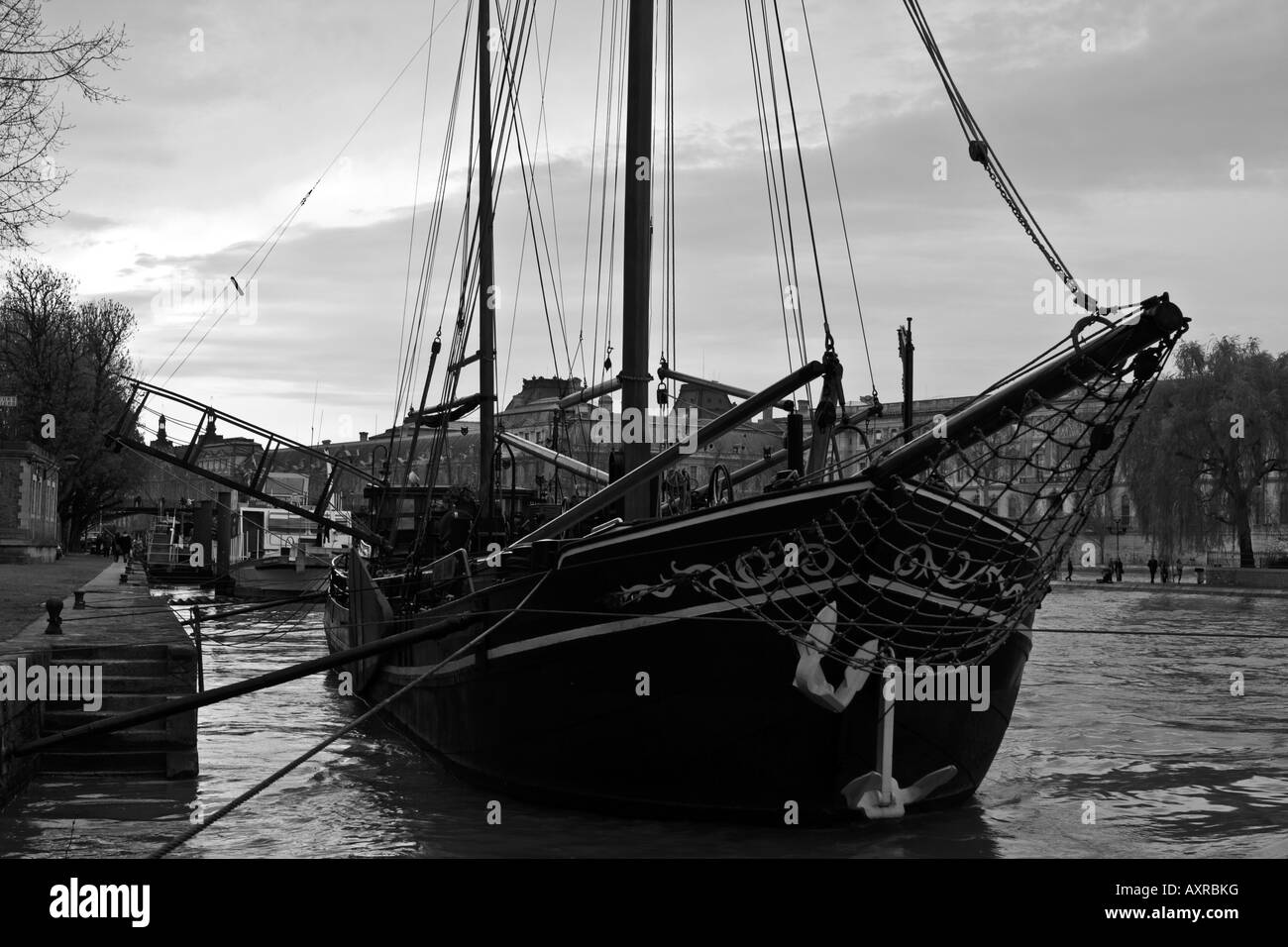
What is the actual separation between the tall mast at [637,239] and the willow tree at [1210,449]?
49.2 metres

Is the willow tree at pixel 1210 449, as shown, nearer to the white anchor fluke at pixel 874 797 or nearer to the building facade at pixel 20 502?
the building facade at pixel 20 502

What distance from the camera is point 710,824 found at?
1109 cm

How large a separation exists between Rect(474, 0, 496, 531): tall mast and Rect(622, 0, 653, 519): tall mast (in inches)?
287

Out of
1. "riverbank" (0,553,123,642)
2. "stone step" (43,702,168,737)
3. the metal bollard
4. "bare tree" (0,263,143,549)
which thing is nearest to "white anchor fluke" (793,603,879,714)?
"stone step" (43,702,168,737)

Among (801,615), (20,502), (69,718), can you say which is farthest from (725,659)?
(20,502)

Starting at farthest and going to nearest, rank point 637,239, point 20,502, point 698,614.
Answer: point 20,502 < point 637,239 < point 698,614

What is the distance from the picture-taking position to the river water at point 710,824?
10992mm

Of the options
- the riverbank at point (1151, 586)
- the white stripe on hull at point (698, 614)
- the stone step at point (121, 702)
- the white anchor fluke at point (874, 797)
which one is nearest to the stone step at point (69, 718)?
the stone step at point (121, 702)

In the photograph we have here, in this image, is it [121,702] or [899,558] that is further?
[121,702]

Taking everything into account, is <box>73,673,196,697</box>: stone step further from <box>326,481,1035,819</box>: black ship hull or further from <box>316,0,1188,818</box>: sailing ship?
<box>326,481,1035,819</box>: black ship hull

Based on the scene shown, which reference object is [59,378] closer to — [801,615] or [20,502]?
[20,502]

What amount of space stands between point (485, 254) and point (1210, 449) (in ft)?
148

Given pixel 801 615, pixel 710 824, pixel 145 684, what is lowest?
pixel 710 824

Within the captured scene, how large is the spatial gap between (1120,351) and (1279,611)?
139 ft
